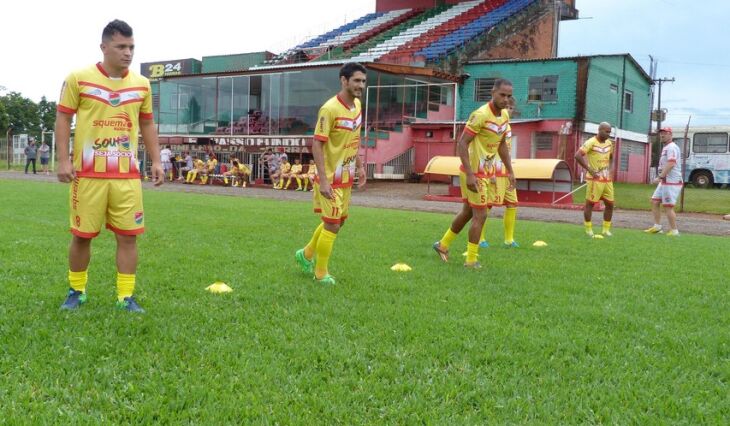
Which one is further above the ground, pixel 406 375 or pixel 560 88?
pixel 560 88

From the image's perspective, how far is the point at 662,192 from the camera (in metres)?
12.9

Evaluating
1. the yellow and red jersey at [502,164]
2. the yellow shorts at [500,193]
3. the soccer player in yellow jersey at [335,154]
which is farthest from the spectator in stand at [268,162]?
the soccer player in yellow jersey at [335,154]

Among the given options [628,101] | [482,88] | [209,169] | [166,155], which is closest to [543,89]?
[482,88]

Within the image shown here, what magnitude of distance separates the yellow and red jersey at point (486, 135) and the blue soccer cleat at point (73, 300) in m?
4.42

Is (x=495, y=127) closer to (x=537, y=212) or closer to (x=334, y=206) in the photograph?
(x=334, y=206)

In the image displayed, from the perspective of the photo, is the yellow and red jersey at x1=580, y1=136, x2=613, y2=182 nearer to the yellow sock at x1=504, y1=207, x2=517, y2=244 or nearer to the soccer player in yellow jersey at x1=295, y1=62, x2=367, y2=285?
the yellow sock at x1=504, y1=207, x2=517, y2=244

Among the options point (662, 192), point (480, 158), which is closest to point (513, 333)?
Result: point (480, 158)

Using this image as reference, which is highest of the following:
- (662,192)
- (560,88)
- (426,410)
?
(560,88)

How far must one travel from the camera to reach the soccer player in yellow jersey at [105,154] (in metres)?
4.43

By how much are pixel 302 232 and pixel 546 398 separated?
726 cm

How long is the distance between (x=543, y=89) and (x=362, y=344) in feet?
94.0

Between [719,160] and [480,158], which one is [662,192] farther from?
[719,160]

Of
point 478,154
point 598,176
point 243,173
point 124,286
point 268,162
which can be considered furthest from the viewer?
point 243,173

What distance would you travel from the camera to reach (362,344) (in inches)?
158
